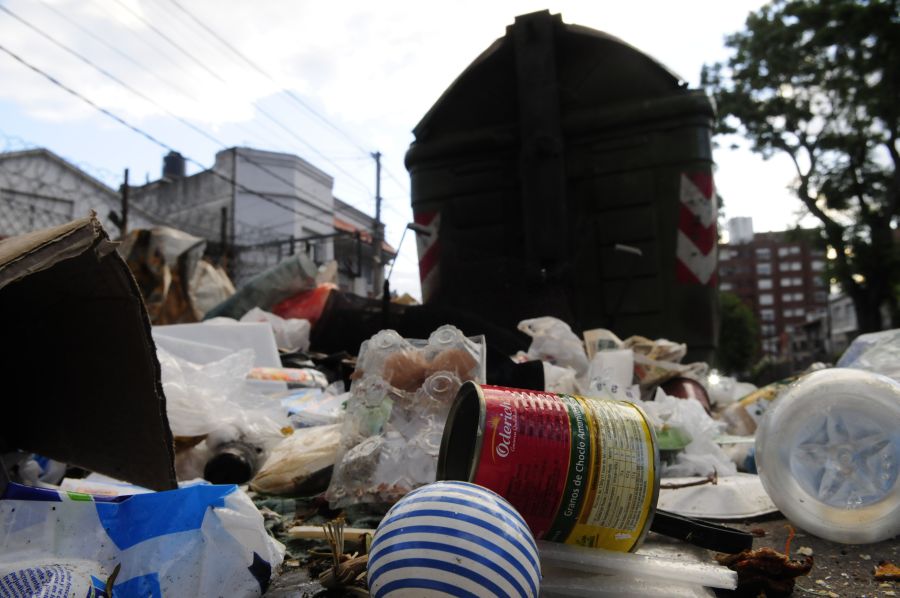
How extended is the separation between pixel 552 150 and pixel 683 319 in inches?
50.1

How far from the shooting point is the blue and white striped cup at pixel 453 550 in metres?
1.02

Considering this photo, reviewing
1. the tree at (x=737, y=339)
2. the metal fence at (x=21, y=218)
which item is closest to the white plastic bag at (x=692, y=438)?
the metal fence at (x=21, y=218)

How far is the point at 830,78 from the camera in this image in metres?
17.9

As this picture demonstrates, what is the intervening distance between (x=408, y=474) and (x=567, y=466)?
2.44 feet

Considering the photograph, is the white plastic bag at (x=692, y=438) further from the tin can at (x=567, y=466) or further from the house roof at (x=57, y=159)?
the house roof at (x=57, y=159)

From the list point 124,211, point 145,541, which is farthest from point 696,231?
point 124,211

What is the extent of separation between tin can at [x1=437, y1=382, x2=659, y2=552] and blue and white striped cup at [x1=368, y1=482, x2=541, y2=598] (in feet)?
0.87

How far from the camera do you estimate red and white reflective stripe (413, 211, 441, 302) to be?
4.40 meters

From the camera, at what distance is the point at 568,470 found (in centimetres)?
144

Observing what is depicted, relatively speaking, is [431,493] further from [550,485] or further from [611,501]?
[611,501]

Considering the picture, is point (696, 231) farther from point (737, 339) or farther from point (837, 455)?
point (737, 339)

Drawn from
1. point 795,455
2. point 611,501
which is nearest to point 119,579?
point 611,501

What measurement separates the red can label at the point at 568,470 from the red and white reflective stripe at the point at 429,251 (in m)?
2.93

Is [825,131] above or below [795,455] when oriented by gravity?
above
